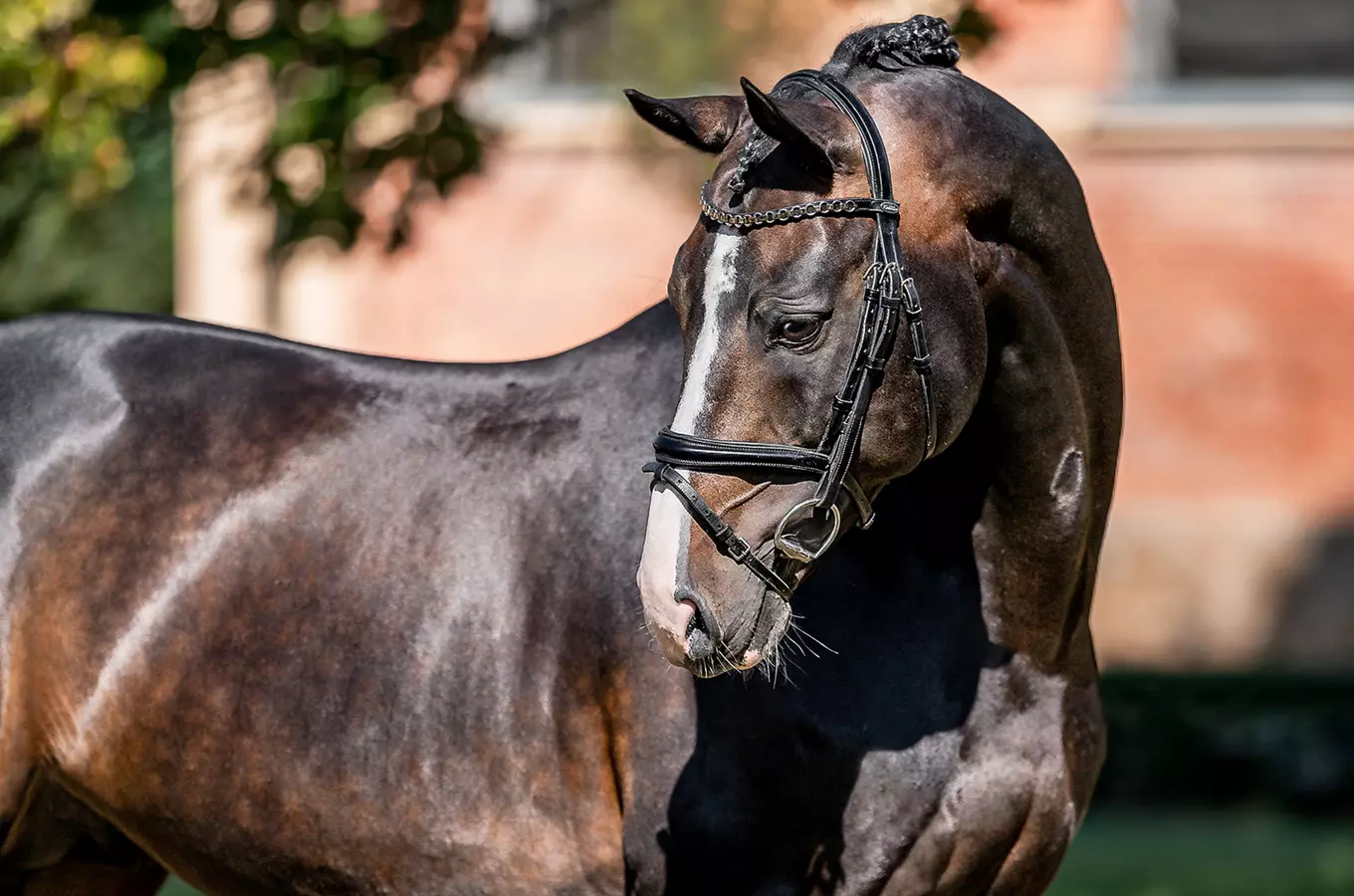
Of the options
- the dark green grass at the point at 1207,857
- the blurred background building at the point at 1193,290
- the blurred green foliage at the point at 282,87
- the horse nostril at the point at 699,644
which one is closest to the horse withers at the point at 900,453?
the horse nostril at the point at 699,644

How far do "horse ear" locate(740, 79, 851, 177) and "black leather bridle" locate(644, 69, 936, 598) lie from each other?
0.05m

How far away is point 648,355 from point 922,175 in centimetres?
71

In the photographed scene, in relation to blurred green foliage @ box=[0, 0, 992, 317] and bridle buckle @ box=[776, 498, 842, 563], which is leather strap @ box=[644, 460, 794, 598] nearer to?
bridle buckle @ box=[776, 498, 842, 563]

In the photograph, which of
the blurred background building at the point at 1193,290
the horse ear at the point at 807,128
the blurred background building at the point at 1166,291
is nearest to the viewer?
the horse ear at the point at 807,128

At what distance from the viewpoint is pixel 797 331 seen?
2.42 metres

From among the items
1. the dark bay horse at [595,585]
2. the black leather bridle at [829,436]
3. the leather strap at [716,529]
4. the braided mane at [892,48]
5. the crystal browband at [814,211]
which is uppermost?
the braided mane at [892,48]

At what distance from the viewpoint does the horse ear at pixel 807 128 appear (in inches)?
92.7

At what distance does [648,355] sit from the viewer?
10.1 feet

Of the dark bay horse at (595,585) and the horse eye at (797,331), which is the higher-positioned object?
the horse eye at (797,331)

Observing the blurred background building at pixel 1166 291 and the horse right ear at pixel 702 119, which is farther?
the blurred background building at pixel 1166 291

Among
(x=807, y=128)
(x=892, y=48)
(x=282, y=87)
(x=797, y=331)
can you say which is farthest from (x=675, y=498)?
(x=282, y=87)

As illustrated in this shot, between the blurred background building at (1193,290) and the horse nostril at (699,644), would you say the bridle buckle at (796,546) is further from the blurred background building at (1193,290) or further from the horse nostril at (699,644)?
the blurred background building at (1193,290)

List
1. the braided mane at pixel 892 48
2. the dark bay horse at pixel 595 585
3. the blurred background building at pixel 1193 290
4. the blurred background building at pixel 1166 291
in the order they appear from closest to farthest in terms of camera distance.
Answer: the dark bay horse at pixel 595 585 < the braided mane at pixel 892 48 < the blurred background building at pixel 1166 291 < the blurred background building at pixel 1193 290

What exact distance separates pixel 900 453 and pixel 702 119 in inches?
22.8
